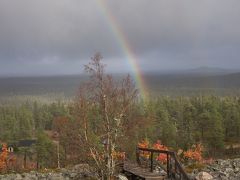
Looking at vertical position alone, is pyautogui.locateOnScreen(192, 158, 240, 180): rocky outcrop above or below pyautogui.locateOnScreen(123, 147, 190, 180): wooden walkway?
below

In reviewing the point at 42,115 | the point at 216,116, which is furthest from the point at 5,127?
the point at 216,116

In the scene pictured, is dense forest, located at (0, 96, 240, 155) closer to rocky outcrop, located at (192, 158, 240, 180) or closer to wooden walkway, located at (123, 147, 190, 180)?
rocky outcrop, located at (192, 158, 240, 180)

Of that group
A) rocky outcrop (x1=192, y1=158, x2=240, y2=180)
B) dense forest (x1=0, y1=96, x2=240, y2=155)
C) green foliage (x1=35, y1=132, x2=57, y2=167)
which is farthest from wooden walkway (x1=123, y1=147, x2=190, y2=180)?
green foliage (x1=35, y1=132, x2=57, y2=167)

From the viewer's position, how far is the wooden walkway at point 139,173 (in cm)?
2651

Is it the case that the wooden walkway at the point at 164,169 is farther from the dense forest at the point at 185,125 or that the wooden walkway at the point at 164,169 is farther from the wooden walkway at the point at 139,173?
the dense forest at the point at 185,125

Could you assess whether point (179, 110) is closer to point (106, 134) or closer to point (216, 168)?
point (216, 168)

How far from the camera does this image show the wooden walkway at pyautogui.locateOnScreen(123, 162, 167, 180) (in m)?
26.5

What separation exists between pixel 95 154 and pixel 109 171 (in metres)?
2.08

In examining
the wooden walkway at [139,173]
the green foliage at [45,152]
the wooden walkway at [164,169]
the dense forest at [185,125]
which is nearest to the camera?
the wooden walkway at [164,169]

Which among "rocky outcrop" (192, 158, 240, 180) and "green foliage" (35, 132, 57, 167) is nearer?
"rocky outcrop" (192, 158, 240, 180)

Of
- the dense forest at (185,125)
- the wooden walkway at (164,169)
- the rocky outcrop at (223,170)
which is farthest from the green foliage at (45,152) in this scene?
the wooden walkway at (164,169)

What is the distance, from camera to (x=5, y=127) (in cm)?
15175

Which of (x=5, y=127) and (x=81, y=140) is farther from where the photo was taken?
(x=5, y=127)

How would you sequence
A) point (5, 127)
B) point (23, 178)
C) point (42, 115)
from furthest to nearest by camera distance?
point (42, 115) < point (5, 127) < point (23, 178)
